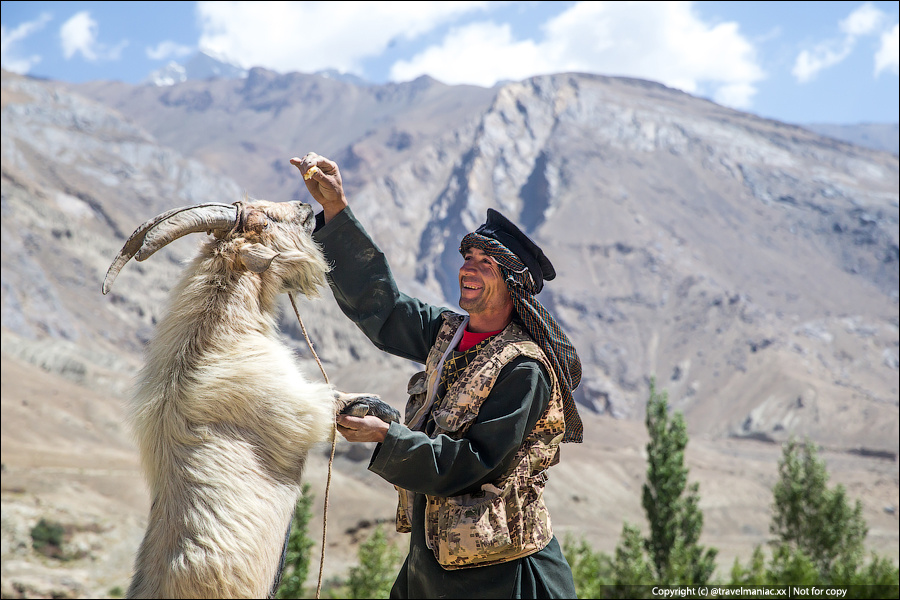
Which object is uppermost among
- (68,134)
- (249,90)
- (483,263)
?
(249,90)

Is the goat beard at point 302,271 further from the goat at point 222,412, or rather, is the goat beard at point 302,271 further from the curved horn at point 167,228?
the curved horn at point 167,228

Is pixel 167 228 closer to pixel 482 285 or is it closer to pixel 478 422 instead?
pixel 482 285

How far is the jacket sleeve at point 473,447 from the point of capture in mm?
2223

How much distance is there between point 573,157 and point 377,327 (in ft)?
301

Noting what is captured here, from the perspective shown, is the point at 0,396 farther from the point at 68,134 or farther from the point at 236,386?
the point at 68,134

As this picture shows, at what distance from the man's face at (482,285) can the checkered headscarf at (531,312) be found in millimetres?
29

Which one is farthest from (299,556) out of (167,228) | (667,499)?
(167,228)

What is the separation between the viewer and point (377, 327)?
296 centimetres

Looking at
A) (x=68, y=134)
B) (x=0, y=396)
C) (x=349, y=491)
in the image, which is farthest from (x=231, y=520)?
(x=68, y=134)

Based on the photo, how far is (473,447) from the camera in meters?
2.31

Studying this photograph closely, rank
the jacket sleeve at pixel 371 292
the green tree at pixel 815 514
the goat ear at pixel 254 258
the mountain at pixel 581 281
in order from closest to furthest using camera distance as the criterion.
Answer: the goat ear at pixel 254 258
the jacket sleeve at pixel 371 292
the green tree at pixel 815 514
the mountain at pixel 581 281

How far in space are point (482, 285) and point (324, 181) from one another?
30.4 inches

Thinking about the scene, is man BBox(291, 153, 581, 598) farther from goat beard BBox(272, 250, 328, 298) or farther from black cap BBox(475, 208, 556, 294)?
goat beard BBox(272, 250, 328, 298)

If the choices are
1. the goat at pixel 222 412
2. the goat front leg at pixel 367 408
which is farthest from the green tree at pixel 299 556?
the goat front leg at pixel 367 408
